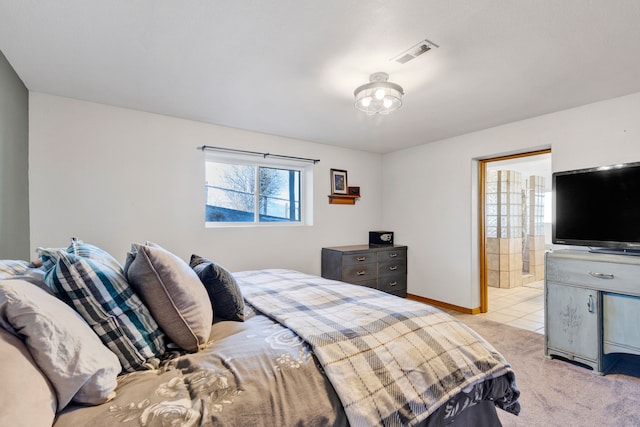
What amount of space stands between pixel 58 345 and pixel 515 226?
635cm

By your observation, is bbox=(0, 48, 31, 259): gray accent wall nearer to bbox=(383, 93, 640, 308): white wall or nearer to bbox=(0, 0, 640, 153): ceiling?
bbox=(0, 0, 640, 153): ceiling

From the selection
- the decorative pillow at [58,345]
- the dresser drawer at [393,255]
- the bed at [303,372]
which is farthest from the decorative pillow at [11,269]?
the dresser drawer at [393,255]

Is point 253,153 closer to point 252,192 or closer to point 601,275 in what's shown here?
point 252,192

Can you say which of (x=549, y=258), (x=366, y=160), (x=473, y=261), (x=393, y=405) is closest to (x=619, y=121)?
(x=549, y=258)

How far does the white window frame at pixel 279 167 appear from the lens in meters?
3.60

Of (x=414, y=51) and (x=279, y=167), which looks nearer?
(x=414, y=51)

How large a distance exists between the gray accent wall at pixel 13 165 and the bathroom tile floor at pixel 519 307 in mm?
4391

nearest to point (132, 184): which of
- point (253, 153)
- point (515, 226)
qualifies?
point (253, 153)

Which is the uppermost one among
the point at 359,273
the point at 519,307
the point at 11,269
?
the point at 11,269

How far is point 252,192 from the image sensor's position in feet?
12.8

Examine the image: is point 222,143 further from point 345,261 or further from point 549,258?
point 549,258

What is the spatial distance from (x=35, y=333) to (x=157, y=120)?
279cm

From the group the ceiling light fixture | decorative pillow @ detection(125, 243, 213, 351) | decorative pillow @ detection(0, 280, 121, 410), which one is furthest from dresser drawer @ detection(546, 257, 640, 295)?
decorative pillow @ detection(0, 280, 121, 410)

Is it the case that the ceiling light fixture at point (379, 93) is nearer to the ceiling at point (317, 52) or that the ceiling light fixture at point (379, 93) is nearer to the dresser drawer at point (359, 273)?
the ceiling at point (317, 52)
